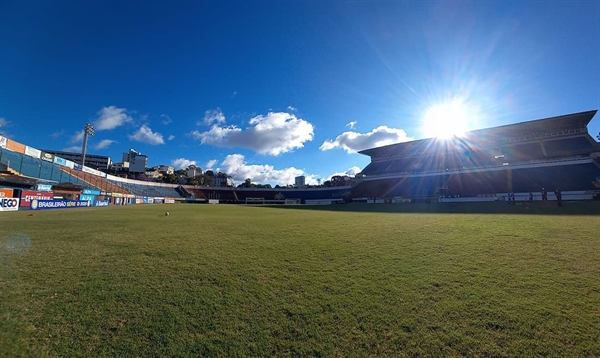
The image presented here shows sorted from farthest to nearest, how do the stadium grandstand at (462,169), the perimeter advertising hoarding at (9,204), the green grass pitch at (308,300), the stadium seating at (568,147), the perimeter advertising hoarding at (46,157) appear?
the perimeter advertising hoarding at (46,157), the stadium seating at (568,147), the stadium grandstand at (462,169), the perimeter advertising hoarding at (9,204), the green grass pitch at (308,300)

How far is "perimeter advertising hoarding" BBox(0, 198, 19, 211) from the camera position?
68.9 ft

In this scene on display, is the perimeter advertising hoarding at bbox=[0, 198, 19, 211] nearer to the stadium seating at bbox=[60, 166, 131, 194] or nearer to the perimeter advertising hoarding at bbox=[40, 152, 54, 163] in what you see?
the stadium seating at bbox=[60, 166, 131, 194]

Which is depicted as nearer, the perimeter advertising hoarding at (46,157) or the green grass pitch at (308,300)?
the green grass pitch at (308,300)

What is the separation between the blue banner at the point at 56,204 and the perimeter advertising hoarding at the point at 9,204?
151 centimetres

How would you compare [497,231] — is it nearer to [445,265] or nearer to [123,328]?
[445,265]

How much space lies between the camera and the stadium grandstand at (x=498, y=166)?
32406mm

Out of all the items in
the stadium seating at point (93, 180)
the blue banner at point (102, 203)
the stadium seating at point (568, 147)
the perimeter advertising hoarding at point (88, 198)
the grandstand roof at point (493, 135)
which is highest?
the grandstand roof at point (493, 135)

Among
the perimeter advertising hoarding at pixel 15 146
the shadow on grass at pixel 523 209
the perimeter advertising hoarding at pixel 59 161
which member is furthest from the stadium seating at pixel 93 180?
the shadow on grass at pixel 523 209

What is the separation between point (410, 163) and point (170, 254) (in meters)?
52.1

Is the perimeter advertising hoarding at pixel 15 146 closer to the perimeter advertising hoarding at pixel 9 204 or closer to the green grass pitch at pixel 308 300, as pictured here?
the perimeter advertising hoarding at pixel 9 204

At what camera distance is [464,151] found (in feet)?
153

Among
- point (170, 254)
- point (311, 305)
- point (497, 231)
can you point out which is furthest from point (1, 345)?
point (497, 231)

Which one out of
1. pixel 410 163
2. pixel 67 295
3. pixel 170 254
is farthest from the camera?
pixel 410 163

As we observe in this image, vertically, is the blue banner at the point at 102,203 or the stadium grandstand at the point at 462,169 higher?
the stadium grandstand at the point at 462,169
